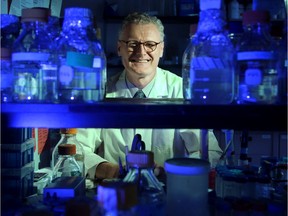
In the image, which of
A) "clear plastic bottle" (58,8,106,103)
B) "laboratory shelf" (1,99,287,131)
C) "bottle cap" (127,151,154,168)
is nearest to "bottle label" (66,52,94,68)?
"clear plastic bottle" (58,8,106,103)

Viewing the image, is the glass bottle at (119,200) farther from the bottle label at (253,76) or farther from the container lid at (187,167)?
the bottle label at (253,76)

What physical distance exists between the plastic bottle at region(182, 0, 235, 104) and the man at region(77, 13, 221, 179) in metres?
1.12

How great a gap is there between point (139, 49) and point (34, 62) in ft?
4.72

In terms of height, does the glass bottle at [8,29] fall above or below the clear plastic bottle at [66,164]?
above

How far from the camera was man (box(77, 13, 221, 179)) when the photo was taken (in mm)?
2025

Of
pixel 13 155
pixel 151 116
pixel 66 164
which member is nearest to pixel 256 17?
pixel 151 116

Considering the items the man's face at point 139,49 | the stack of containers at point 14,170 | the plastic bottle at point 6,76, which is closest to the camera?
the plastic bottle at point 6,76

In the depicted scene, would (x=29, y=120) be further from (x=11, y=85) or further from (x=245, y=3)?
(x=245, y=3)

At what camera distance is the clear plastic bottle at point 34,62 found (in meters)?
0.77

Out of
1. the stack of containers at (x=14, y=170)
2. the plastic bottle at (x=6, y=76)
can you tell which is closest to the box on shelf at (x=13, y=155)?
the stack of containers at (x=14, y=170)

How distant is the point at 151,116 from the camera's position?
684mm

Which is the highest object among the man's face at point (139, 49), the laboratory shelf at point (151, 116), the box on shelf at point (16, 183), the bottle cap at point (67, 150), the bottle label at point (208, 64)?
the man's face at point (139, 49)

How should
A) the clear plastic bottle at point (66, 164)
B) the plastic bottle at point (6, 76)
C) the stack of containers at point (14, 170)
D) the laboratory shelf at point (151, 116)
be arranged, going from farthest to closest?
1. the clear plastic bottle at point (66, 164)
2. the stack of containers at point (14, 170)
3. the plastic bottle at point (6, 76)
4. the laboratory shelf at point (151, 116)

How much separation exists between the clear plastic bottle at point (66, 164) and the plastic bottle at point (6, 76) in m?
0.45
